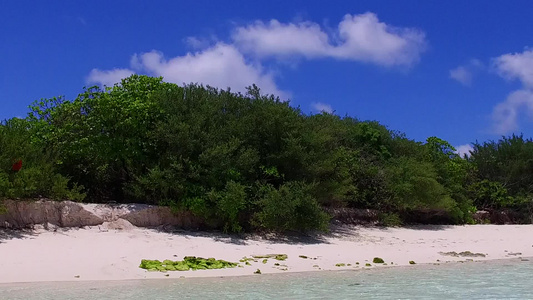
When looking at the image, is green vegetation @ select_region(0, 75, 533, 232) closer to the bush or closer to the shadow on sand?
the bush

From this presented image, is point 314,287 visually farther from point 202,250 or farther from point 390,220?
point 390,220

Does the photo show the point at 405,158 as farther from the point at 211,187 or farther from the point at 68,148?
the point at 68,148

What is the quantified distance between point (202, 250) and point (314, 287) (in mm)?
5330

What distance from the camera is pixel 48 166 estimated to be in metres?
17.3

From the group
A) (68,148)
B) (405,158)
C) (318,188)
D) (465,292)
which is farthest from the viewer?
(405,158)

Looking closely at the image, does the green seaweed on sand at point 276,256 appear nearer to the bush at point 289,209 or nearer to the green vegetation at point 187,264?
the green vegetation at point 187,264

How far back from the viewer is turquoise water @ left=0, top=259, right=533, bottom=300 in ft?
34.2

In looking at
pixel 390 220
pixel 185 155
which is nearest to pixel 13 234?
pixel 185 155

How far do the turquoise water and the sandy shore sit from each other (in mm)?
1066

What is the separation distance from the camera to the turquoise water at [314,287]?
34.2 feet

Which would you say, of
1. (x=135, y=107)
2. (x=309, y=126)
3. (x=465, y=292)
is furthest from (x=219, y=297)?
(x=309, y=126)

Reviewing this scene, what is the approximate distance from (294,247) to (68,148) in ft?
28.1

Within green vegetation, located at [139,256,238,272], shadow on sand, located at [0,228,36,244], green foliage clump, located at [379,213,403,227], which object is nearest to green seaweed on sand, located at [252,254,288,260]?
green vegetation, located at [139,256,238,272]

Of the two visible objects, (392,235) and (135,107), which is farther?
(392,235)
